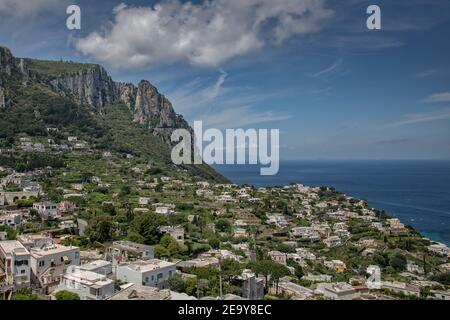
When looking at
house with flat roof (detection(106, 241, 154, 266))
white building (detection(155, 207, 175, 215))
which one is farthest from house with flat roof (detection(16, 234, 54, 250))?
white building (detection(155, 207, 175, 215))

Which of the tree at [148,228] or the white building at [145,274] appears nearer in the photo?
the white building at [145,274]

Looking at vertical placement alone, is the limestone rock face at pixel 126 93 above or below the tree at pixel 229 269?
above

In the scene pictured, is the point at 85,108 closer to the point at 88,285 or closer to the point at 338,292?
the point at 88,285

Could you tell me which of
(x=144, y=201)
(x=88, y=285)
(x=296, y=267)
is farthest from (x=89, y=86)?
(x=88, y=285)

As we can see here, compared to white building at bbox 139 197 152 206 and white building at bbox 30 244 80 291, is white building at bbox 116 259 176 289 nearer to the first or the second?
white building at bbox 30 244 80 291

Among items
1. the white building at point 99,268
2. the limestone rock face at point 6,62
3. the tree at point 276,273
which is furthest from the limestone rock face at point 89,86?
the tree at point 276,273

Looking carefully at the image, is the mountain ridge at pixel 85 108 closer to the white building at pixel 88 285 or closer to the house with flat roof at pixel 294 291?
the white building at pixel 88 285
